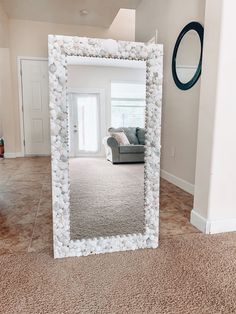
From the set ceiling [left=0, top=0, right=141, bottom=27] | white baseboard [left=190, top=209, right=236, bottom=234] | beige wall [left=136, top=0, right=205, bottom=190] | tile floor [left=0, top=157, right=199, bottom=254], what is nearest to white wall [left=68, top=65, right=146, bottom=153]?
tile floor [left=0, top=157, right=199, bottom=254]

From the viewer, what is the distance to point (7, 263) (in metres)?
1.53

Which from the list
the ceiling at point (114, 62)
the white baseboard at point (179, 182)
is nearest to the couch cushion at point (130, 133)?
the ceiling at point (114, 62)

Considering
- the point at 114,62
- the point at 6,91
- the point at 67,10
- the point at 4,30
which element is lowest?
the point at 114,62

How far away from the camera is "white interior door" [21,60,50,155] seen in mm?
5414

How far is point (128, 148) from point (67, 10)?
3971 mm

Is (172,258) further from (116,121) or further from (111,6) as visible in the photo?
(111,6)

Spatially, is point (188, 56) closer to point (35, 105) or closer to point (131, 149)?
point (131, 149)

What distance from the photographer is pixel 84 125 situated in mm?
1866

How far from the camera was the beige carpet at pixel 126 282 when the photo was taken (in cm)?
119

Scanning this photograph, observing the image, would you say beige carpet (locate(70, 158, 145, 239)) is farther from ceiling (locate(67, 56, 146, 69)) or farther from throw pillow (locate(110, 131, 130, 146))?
ceiling (locate(67, 56, 146, 69))

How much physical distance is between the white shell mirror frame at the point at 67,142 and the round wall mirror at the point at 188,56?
4.43ft

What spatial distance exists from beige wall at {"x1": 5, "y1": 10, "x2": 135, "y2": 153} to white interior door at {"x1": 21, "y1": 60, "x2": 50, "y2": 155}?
16 cm

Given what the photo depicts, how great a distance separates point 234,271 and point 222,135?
904mm

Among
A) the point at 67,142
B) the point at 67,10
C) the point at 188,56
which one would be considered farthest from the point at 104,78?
the point at 67,10
